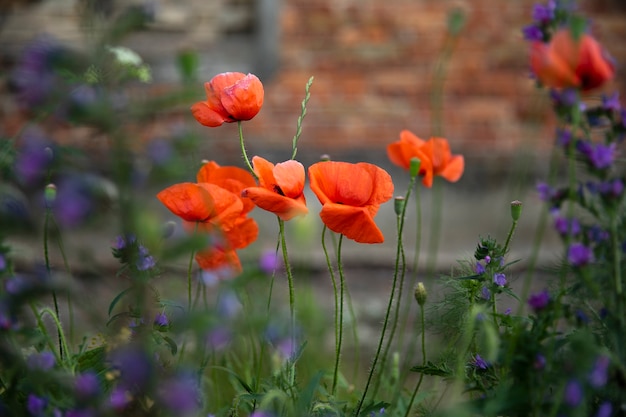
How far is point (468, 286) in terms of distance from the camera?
34.5 inches

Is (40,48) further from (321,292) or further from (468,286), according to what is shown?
(321,292)

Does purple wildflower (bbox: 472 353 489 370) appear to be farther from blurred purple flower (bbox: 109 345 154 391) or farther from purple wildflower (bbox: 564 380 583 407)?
blurred purple flower (bbox: 109 345 154 391)

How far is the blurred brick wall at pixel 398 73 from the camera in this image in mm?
3449

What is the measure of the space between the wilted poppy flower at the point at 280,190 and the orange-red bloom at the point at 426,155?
248 millimetres

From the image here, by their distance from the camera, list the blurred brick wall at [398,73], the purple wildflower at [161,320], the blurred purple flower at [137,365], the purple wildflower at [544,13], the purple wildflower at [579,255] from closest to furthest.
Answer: the blurred purple flower at [137,365]
the purple wildflower at [579,255]
the purple wildflower at [161,320]
the purple wildflower at [544,13]
the blurred brick wall at [398,73]

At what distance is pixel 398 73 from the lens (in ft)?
11.5

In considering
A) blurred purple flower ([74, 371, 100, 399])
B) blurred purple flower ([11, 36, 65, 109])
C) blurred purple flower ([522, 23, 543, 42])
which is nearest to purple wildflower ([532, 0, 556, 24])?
blurred purple flower ([522, 23, 543, 42])

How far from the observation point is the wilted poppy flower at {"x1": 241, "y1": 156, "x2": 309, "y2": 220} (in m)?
0.79

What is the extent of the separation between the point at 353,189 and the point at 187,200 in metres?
0.18

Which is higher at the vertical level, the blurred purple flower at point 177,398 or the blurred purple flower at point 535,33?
the blurred purple flower at point 535,33

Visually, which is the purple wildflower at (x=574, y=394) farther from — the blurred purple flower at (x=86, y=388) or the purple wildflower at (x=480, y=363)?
the blurred purple flower at (x=86, y=388)

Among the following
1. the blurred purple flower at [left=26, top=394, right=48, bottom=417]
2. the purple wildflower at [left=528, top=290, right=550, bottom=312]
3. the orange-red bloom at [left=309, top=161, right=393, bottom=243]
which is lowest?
the blurred purple flower at [left=26, top=394, right=48, bottom=417]

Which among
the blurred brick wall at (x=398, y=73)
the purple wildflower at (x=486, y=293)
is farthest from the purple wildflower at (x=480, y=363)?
the blurred brick wall at (x=398, y=73)

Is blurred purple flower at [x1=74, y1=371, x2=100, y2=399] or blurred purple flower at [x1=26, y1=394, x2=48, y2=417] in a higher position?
blurred purple flower at [x1=74, y1=371, x2=100, y2=399]
